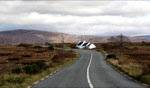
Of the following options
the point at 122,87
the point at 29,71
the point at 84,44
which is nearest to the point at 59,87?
the point at 122,87

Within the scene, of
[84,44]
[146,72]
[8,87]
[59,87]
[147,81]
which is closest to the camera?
[8,87]

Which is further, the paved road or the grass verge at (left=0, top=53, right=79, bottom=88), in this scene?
the paved road

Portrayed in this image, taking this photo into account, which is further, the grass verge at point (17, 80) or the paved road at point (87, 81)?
the paved road at point (87, 81)

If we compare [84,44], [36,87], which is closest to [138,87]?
[36,87]

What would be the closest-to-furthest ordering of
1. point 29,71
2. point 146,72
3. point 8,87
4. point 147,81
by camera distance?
point 8,87, point 147,81, point 146,72, point 29,71

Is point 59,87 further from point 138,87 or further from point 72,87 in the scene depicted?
point 138,87

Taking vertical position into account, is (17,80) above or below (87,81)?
above

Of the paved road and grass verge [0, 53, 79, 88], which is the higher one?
grass verge [0, 53, 79, 88]

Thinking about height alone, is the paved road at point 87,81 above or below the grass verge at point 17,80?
below

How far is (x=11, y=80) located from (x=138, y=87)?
911cm

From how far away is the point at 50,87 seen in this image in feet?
68.2

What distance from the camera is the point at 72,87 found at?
20609mm

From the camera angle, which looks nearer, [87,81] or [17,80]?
[17,80]

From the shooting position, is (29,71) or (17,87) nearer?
(17,87)
